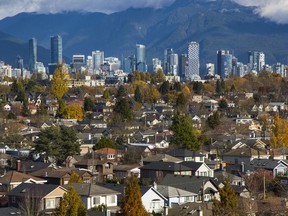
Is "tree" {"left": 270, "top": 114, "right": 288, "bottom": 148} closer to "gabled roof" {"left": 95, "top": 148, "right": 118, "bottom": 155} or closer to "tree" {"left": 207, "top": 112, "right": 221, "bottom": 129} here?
"tree" {"left": 207, "top": 112, "right": 221, "bottom": 129}

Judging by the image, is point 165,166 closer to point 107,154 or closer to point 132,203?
point 107,154

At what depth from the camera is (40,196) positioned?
23.9 meters

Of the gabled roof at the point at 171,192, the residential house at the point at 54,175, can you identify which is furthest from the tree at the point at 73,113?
the gabled roof at the point at 171,192

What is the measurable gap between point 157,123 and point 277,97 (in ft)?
66.7

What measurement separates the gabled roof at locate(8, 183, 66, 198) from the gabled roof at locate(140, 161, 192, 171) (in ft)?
24.9

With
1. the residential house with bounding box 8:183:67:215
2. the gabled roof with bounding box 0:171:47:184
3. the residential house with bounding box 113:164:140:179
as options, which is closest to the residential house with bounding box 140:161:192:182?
the residential house with bounding box 113:164:140:179

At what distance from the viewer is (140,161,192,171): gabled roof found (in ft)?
104

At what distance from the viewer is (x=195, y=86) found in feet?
266

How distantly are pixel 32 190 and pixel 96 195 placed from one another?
6.29 feet

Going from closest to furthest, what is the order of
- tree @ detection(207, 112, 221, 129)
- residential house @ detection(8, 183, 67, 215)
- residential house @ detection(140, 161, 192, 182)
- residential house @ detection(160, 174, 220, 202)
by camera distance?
residential house @ detection(8, 183, 67, 215) → residential house @ detection(160, 174, 220, 202) → residential house @ detection(140, 161, 192, 182) → tree @ detection(207, 112, 221, 129)

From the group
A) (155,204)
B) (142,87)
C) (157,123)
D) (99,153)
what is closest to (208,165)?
(99,153)

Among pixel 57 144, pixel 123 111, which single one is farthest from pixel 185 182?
pixel 123 111

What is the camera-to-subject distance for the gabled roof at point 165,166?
31594 mm

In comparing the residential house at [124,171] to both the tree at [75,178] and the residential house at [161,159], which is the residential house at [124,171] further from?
the tree at [75,178]
